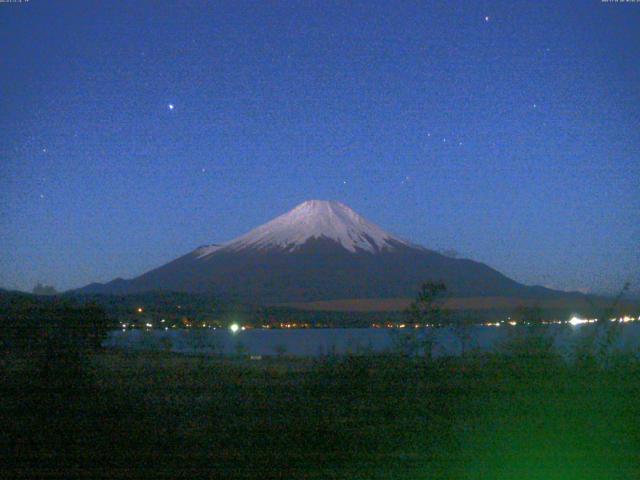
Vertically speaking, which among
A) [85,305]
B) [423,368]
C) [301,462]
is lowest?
[301,462]

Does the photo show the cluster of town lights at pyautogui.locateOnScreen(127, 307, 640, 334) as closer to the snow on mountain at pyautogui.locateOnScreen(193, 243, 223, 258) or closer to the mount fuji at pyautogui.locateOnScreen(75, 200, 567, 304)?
the mount fuji at pyautogui.locateOnScreen(75, 200, 567, 304)

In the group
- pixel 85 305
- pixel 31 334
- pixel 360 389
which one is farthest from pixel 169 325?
pixel 360 389

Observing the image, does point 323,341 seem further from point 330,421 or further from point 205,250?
point 205,250

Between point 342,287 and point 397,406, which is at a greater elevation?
point 342,287

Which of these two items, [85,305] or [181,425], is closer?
[181,425]

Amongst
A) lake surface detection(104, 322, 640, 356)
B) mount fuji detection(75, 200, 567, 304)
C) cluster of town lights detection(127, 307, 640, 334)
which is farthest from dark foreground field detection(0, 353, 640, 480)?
mount fuji detection(75, 200, 567, 304)

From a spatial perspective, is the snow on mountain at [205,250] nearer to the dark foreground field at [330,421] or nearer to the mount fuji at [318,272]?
the mount fuji at [318,272]

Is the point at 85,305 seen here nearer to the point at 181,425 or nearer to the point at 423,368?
the point at 181,425

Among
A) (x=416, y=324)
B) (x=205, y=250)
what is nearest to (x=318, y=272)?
(x=205, y=250)
